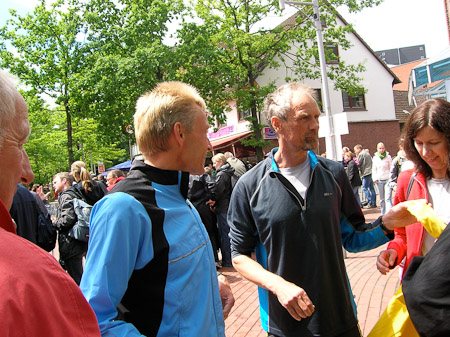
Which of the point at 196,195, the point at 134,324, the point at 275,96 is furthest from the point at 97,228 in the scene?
the point at 196,195

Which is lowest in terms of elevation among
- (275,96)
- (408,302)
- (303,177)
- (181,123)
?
(408,302)

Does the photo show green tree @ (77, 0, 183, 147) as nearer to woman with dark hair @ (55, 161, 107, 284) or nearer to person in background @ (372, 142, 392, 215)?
person in background @ (372, 142, 392, 215)

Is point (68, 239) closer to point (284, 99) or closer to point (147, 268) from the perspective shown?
point (284, 99)

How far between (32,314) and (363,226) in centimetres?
212

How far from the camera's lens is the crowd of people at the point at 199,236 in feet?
2.96

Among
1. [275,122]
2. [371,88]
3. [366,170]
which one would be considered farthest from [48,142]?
[275,122]

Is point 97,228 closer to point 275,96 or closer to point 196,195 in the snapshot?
point 275,96

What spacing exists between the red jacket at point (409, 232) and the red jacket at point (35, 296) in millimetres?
2158

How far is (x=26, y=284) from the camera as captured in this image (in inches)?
31.4

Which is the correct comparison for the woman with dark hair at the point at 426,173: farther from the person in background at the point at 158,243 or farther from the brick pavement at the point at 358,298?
the brick pavement at the point at 358,298

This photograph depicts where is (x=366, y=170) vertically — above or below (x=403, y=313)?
above

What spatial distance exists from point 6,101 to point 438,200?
7.99 feet

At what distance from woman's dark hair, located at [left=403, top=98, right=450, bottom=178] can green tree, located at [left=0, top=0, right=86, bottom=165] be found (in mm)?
20749

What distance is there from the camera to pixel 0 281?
78 centimetres
